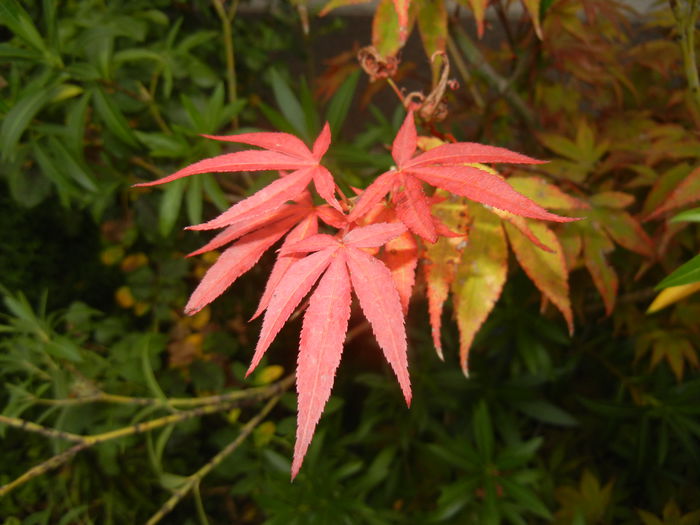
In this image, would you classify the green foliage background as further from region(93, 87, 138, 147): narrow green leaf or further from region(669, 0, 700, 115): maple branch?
region(669, 0, 700, 115): maple branch

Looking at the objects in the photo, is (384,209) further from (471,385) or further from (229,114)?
(471,385)

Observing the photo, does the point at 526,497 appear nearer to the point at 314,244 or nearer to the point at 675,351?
the point at 675,351

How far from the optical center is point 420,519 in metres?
0.97

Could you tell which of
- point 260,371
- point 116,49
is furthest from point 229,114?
point 260,371

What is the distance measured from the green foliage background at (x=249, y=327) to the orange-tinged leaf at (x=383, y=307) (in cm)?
44

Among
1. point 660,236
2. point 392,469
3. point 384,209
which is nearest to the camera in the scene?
point 384,209

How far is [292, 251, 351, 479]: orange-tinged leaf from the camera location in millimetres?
317

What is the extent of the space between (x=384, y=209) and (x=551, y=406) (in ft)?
2.98

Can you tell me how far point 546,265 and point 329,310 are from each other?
32 cm

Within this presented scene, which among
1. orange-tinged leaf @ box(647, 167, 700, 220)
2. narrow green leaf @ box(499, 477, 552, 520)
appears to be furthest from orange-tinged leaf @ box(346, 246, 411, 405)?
narrow green leaf @ box(499, 477, 552, 520)

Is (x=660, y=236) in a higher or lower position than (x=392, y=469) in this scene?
higher

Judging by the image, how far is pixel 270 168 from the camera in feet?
1.36

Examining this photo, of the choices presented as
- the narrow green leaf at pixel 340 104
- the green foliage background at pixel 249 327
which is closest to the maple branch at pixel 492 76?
the green foliage background at pixel 249 327

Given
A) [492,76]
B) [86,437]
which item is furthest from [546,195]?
[86,437]
